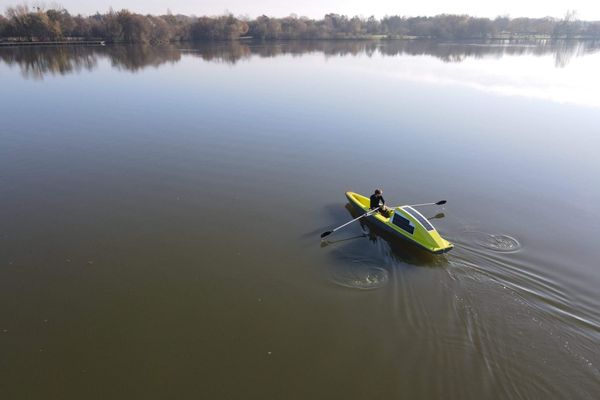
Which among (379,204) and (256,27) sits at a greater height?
(256,27)

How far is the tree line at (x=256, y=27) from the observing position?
78500 millimetres

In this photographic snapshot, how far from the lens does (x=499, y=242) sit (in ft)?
40.1

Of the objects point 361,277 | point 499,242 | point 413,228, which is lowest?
point 361,277

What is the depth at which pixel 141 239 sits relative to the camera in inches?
489

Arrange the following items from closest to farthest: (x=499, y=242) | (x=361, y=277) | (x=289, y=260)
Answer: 1. (x=361, y=277)
2. (x=289, y=260)
3. (x=499, y=242)

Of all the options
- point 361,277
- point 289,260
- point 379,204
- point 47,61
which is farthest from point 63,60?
point 361,277

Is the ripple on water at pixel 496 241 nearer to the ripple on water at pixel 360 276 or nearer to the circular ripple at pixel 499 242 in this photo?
the circular ripple at pixel 499 242

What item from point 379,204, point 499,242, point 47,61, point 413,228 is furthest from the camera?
point 47,61

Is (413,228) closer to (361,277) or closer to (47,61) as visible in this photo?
(361,277)

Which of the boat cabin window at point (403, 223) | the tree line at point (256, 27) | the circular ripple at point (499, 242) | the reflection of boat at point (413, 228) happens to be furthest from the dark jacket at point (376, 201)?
the tree line at point (256, 27)

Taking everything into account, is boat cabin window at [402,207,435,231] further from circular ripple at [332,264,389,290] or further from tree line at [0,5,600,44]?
tree line at [0,5,600,44]

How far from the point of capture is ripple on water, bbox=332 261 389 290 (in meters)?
10.5

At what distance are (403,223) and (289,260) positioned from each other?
4103 millimetres

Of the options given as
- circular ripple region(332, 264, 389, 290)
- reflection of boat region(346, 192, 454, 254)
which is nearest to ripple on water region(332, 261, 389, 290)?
A: circular ripple region(332, 264, 389, 290)
